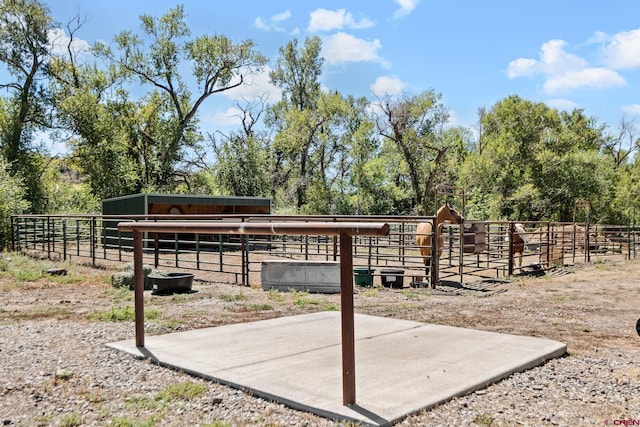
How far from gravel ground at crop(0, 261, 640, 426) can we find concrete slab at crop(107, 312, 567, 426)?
0.33 feet

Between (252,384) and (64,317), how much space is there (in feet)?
12.5

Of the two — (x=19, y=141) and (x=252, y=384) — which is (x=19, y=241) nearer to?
(x=19, y=141)

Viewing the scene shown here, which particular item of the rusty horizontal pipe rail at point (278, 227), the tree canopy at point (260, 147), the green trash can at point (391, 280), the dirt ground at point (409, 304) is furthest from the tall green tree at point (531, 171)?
the rusty horizontal pipe rail at point (278, 227)

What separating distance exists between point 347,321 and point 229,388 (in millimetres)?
961

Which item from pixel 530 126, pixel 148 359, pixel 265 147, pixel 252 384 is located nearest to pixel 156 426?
pixel 252 384

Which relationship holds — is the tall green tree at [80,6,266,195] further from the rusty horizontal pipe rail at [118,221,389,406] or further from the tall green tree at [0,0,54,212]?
the rusty horizontal pipe rail at [118,221,389,406]

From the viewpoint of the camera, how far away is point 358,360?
3.92m

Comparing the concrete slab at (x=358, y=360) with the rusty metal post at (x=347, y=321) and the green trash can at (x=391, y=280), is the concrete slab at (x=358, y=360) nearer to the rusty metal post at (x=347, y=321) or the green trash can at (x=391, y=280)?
the rusty metal post at (x=347, y=321)

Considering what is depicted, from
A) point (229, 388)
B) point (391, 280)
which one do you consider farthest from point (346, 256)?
point (391, 280)

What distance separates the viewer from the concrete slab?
309 cm

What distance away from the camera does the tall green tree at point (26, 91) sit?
1025 inches

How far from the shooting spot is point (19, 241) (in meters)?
15.8

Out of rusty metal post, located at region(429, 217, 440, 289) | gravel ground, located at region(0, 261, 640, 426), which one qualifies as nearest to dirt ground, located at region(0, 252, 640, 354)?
gravel ground, located at region(0, 261, 640, 426)

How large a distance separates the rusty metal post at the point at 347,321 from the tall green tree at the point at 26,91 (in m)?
26.5
